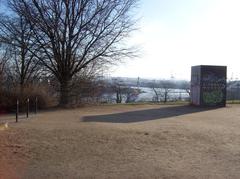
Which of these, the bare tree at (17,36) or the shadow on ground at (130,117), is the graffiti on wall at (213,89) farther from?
the bare tree at (17,36)

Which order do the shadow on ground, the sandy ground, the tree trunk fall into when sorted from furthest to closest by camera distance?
the tree trunk → the shadow on ground → the sandy ground

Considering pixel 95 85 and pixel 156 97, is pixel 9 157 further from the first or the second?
pixel 156 97

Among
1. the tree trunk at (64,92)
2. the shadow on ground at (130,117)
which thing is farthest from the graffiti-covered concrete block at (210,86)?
the tree trunk at (64,92)

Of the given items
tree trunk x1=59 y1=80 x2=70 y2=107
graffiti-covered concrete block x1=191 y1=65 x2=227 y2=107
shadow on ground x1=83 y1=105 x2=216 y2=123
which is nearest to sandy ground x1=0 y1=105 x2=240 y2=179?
shadow on ground x1=83 y1=105 x2=216 y2=123

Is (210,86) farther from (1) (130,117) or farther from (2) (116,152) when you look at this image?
(2) (116,152)

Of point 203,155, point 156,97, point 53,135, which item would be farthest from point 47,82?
point 203,155

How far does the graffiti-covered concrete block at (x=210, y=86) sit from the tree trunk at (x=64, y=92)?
8403mm

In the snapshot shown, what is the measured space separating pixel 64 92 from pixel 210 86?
941 centimetres

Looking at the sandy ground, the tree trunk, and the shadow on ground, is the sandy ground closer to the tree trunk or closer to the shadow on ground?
the shadow on ground

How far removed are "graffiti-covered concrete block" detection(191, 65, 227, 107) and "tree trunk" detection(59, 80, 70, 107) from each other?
27.6ft

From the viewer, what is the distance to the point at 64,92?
93.8 feet

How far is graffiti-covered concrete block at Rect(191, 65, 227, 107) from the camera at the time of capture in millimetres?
31297

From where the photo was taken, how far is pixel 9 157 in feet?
35.5

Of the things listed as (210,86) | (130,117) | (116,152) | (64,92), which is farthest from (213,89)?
(116,152)
